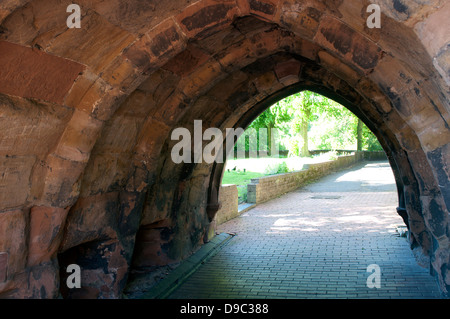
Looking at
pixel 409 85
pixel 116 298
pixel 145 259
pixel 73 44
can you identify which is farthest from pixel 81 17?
pixel 145 259

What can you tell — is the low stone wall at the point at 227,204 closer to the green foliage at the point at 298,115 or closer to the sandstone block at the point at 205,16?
the sandstone block at the point at 205,16

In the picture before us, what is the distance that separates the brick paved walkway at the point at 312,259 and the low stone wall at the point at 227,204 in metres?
0.28

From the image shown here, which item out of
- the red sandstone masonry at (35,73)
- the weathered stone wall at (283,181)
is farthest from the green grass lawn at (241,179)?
the red sandstone masonry at (35,73)

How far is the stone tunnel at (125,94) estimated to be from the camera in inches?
114

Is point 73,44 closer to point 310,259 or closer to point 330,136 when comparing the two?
point 310,259

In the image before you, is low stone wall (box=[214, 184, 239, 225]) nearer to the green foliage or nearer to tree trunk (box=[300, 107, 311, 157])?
the green foliage

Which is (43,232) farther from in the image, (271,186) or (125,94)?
(271,186)

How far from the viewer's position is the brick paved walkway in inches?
212

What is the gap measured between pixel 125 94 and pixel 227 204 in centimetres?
701

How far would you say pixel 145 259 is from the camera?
20.8 ft

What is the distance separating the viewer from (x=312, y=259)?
6809 mm

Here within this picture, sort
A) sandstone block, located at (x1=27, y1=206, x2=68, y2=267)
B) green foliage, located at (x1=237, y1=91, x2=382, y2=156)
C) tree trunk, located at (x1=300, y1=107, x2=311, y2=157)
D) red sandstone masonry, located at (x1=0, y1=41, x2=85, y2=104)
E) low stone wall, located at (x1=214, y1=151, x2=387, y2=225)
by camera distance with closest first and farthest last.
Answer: red sandstone masonry, located at (x1=0, y1=41, x2=85, y2=104) → sandstone block, located at (x1=27, y1=206, x2=68, y2=267) → low stone wall, located at (x1=214, y1=151, x2=387, y2=225) → green foliage, located at (x1=237, y1=91, x2=382, y2=156) → tree trunk, located at (x1=300, y1=107, x2=311, y2=157)

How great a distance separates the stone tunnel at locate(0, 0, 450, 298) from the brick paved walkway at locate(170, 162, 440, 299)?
1.14 metres

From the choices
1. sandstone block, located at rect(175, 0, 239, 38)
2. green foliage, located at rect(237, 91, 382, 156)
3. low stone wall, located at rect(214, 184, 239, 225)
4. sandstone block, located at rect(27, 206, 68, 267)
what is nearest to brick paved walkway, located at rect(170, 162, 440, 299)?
low stone wall, located at rect(214, 184, 239, 225)
